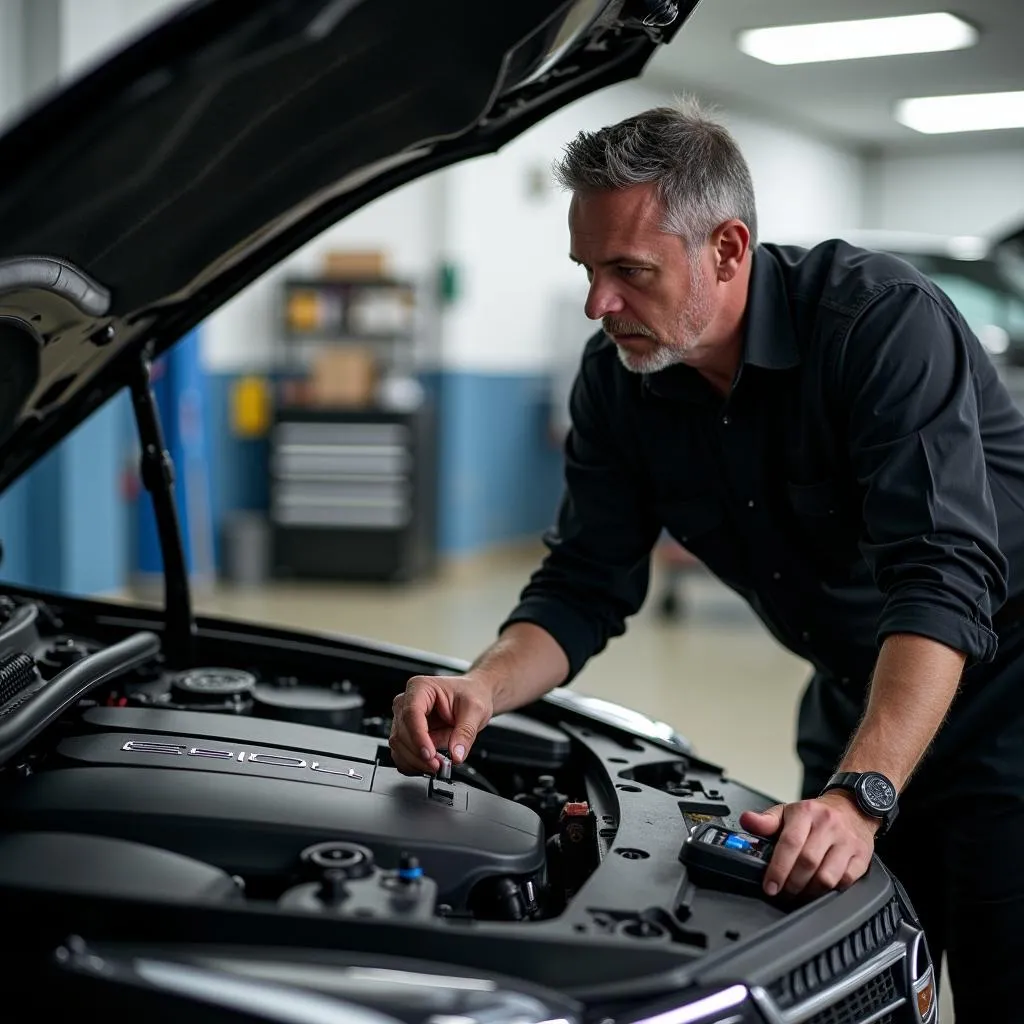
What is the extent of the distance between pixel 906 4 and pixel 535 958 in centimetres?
628

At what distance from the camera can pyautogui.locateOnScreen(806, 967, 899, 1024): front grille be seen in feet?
3.16

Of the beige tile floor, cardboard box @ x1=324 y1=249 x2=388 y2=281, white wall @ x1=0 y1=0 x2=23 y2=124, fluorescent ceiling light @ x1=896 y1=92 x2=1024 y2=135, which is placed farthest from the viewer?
fluorescent ceiling light @ x1=896 y1=92 x2=1024 y2=135

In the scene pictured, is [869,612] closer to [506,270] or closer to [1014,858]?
[1014,858]

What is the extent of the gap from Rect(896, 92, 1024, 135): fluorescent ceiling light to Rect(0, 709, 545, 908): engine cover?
333 inches

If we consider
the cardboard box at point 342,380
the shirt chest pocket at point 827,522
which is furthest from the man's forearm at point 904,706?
the cardboard box at point 342,380

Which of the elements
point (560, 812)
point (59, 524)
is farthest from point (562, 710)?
point (59, 524)

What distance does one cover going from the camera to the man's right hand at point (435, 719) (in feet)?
4.15

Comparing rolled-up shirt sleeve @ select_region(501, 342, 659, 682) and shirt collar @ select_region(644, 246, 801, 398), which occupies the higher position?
shirt collar @ select_region(644, 246, 801, 398)

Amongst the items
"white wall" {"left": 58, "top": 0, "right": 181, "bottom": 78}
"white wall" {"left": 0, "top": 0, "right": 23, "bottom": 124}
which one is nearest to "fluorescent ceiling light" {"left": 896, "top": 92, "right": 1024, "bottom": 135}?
"white wall" {"left": 58, "top": 0, "right": 181, "bottom": 78}

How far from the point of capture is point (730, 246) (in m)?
1.45

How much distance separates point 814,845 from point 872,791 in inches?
4.0

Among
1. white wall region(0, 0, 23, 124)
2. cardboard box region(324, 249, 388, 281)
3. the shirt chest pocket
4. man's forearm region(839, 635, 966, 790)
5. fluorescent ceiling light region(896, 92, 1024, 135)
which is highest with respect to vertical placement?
fluorescent ceiling light region(896, 92, 1024, 135)

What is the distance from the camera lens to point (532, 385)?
7.37m

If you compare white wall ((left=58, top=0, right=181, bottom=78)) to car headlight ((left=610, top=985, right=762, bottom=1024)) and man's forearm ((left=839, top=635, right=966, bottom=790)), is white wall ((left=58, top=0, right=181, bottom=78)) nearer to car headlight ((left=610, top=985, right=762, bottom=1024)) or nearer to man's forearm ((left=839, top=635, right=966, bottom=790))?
man's forearm ((left=839, top=635, right=966, bottom=790))
